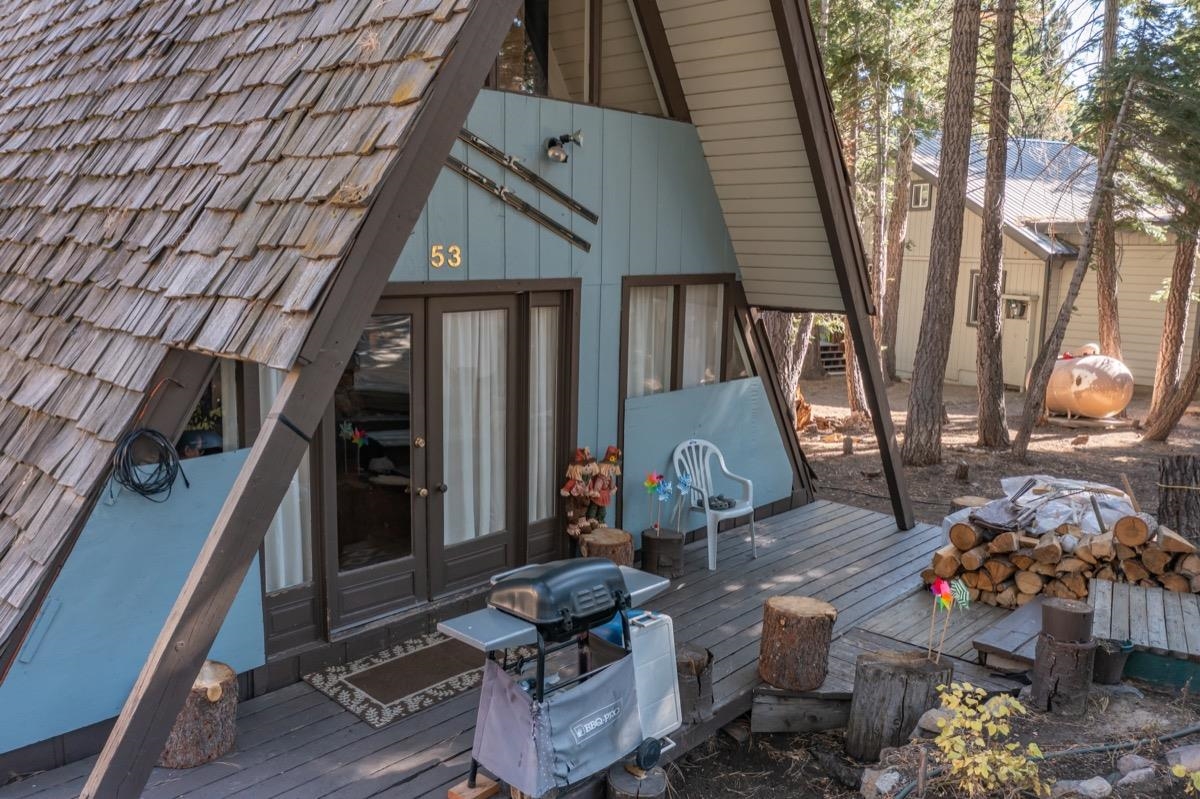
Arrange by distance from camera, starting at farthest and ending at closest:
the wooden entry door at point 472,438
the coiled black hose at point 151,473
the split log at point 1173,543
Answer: the split log at point 1173,543, the wooden entry door at point 472,438, the coiled black hose at point 151,473

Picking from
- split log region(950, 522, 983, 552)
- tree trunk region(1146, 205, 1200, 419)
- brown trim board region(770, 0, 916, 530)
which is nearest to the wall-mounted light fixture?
brown trim board region(770, 0, 916, 530)

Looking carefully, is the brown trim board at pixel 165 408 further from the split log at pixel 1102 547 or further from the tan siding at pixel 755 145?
the split log at pixel 1102 547

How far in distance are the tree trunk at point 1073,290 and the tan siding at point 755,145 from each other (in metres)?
5.09

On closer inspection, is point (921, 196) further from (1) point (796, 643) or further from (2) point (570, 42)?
(1) point (796, 643)

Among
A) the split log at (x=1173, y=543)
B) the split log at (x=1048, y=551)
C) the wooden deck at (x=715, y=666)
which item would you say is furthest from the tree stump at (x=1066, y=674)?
the split log at (x=1173, y=543)

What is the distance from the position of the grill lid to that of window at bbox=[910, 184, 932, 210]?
18202 millimetres

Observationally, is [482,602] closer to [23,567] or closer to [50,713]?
[50,713]

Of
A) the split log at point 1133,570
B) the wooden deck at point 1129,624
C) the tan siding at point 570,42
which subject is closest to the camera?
the wooden deck at point 1129,624

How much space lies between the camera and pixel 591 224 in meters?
5.98

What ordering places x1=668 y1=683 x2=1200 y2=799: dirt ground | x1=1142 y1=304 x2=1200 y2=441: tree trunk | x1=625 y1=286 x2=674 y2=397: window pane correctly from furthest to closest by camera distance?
1. x1=1142 y1=304 x2=1200 y2=441: tree trunk
2. x1=625 y1=286 x2=674 y2=397: window pane
3. x1=668 y1=683 x2=1200 y2=799: dirt ground

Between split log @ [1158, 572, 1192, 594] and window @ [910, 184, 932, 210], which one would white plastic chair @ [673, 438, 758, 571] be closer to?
split log @ [1158, 572, 1192, 594]

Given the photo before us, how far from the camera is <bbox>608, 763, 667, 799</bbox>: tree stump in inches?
142

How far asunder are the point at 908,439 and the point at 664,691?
8.06m

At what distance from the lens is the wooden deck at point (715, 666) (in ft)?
12.3
